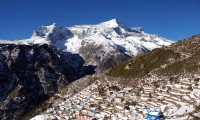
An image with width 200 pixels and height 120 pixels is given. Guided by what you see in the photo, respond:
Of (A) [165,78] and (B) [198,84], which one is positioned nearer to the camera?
(B) [198,84]

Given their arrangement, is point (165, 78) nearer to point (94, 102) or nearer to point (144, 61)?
point (94, 102)

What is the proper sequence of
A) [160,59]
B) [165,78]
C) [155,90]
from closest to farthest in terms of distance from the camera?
1. [155,90]
2. [165,78]
3. [160,59]

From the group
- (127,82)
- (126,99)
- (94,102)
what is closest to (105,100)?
(94,102)

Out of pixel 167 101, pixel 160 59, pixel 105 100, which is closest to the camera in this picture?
pixel 167 101

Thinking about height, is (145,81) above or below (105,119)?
above

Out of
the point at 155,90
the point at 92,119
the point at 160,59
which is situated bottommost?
the point at 92,119

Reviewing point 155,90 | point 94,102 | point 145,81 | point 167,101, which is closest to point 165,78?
point 145,81

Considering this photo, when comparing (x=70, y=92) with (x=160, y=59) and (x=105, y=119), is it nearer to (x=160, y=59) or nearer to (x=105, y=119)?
(x=160, y=59)
